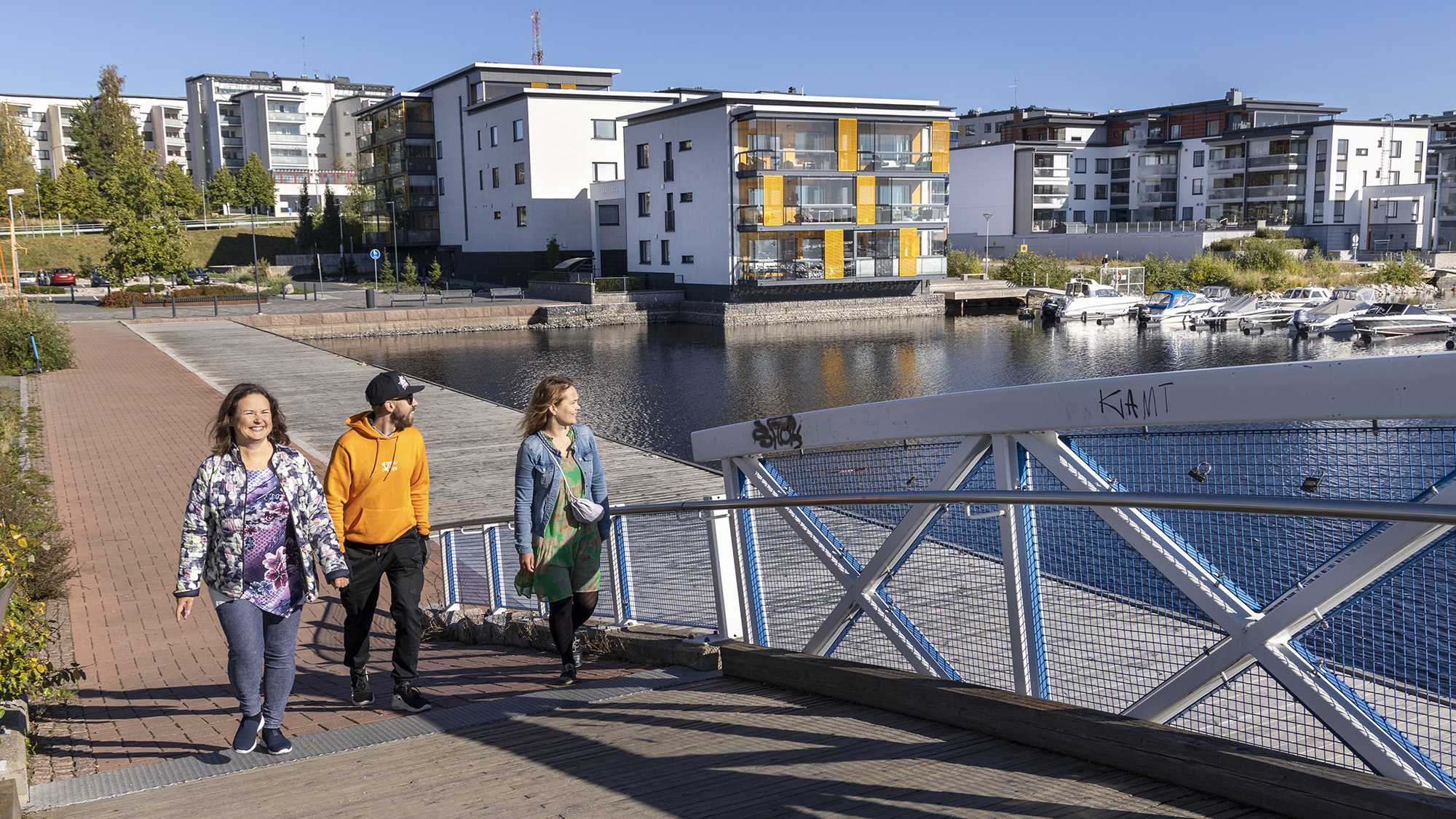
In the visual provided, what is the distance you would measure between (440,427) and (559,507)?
50.8ft

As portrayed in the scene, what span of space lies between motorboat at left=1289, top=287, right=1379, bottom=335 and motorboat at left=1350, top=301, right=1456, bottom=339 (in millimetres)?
699

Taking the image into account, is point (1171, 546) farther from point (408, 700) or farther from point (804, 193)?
point (804, 193)

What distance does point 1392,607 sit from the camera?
8.31 ft

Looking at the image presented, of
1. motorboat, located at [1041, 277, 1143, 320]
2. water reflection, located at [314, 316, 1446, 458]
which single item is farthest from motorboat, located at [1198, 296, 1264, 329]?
motorboat, located at [1041, 277, 1143, 320]

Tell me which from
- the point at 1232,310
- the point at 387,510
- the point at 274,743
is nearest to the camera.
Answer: the point at 274,743

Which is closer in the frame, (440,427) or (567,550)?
(567,550)

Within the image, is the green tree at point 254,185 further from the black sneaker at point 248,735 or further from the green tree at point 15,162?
the black sneaker at point 248,735

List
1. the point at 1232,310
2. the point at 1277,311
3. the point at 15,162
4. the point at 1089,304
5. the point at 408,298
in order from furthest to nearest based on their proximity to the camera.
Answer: the point at 15,162 < the point at 408,298 < the point at 1089,304 < the point at 1232,310 < the point at 1277,311

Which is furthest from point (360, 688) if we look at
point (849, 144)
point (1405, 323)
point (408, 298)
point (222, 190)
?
point (222, 190)

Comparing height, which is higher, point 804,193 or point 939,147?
point 939,147

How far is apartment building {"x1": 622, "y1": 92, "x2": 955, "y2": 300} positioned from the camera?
4903 cm

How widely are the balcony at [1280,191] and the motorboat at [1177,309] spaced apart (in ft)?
108

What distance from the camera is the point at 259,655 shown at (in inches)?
175

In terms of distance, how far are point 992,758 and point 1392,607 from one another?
1242 millimetres
